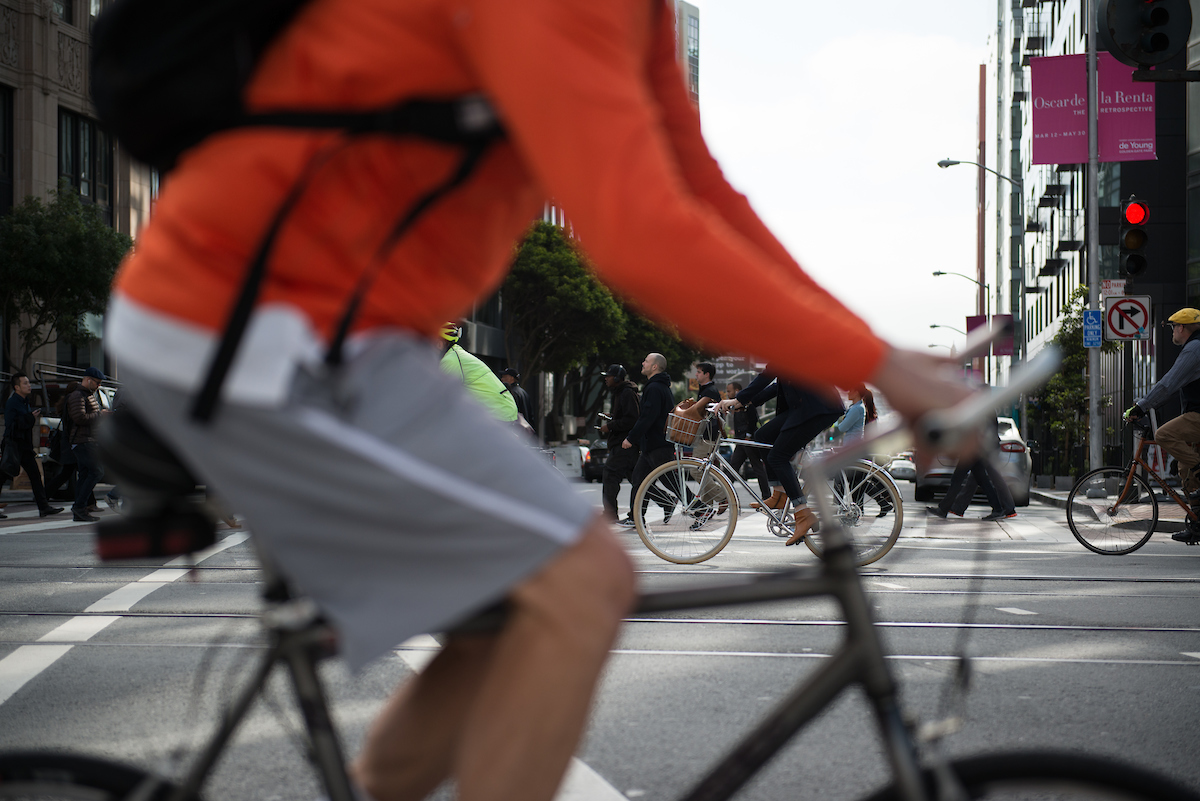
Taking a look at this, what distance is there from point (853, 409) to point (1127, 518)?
250 centimetres

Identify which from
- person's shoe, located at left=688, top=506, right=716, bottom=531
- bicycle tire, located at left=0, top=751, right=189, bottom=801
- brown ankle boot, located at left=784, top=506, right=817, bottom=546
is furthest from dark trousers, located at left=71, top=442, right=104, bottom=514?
bicycle tire, located at left=0, top=751, right=189, bottom=801

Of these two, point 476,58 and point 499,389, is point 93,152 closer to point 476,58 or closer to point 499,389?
point 499,389

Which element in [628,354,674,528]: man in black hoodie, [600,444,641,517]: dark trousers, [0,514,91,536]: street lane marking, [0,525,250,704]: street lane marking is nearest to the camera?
[0,525,250,704]: street lane marking

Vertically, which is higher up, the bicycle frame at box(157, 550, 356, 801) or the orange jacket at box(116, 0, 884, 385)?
the orange jacket at box(116, 0, 884, 385)

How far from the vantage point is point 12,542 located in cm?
1133

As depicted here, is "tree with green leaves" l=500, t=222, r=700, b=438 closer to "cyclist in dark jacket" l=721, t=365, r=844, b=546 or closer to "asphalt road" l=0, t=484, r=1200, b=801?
"cyclist in dark jacket" l=721, t=365, r=844, b=546

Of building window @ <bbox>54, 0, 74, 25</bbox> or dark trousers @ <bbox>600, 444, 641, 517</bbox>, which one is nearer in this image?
dark trousers @ <bbox>600, 444, 641, 517</bbox>

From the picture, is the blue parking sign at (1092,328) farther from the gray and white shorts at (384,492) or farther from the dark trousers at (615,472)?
the gray and white shorts at (384,492)

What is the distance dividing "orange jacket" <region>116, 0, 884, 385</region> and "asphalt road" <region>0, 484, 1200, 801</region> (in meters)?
0.55

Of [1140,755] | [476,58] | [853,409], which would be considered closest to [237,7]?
[476,58]

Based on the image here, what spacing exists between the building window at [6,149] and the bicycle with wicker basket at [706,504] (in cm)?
2775

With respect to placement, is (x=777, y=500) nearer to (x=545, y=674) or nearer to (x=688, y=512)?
(x=688, y=512)

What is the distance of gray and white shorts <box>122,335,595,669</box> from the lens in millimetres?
1439

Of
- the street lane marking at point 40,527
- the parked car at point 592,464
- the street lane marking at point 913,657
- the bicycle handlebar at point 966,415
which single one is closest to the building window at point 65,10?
the parked car at point 592,464
